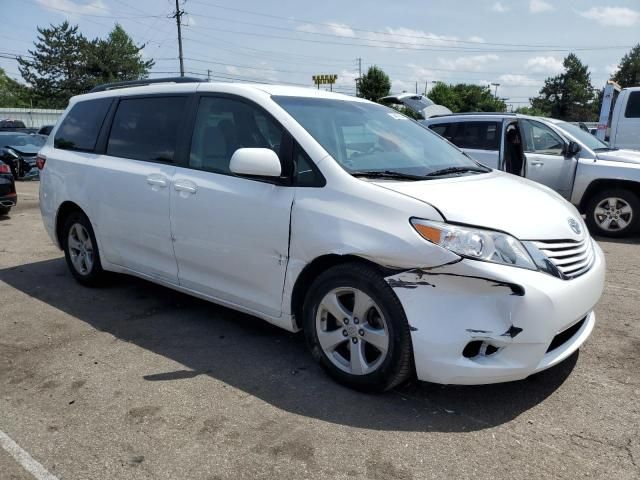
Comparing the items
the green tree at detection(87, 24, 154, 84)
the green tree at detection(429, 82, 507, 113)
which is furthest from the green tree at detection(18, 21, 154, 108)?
the green tree at detection(429, 82, 507, 113)

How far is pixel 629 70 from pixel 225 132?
78.7 metres

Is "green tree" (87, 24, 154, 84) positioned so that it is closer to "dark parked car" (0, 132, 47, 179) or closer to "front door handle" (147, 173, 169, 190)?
"dark parked car" (0, 132, 47, 179)

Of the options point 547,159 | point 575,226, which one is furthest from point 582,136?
point 575,226

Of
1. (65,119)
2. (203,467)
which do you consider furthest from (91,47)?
(203,467)

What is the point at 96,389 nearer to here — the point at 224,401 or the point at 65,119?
the point at 224,401

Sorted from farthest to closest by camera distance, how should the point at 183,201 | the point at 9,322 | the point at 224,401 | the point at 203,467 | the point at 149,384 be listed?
1. the point at 9,322
2. the point at 183,201
3. the point at 149,384
4. the point at 224,401
5. the point at 203,467

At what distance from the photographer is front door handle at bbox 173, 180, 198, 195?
12.8 ft

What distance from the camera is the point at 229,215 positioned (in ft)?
12.0

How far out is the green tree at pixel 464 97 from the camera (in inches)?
2820

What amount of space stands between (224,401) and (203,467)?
0.61m

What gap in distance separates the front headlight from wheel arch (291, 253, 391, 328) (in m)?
0.35

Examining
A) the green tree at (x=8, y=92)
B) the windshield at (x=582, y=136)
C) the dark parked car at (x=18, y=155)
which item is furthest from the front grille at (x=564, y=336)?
the green tree at (x=8, y=92)

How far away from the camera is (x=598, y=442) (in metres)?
2.73

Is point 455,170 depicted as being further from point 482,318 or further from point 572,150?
point 572,150
